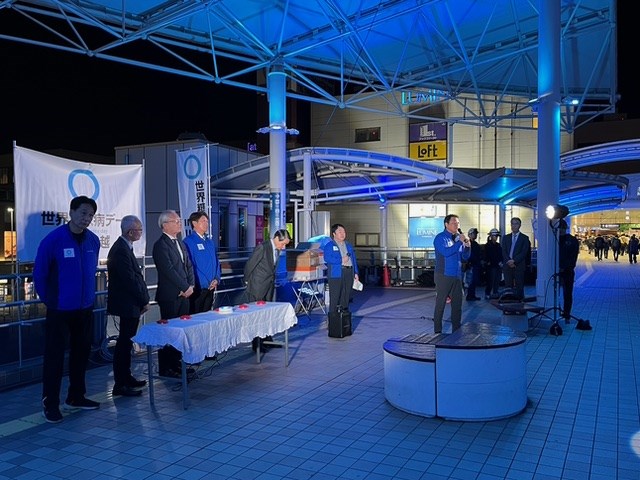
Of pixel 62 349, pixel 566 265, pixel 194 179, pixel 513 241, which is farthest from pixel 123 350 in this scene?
pixel 513 241

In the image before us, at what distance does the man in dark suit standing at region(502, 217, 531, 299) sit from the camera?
11.4m

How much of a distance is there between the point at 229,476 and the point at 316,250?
7751mm

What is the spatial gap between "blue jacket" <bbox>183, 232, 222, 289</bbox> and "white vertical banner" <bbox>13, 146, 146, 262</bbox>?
4.14 feet

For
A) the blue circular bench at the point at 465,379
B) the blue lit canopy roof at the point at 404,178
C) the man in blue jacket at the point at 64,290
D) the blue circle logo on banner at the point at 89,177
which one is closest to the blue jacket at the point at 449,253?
the blue circular bench at the point at 465,379

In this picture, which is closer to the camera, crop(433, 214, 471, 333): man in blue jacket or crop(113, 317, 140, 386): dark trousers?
crop(113, 317, 140, 386): dark trousers

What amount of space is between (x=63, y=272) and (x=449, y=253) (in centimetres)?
528

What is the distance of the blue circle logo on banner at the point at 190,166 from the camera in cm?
1064

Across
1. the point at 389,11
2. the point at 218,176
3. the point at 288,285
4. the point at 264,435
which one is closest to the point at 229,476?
the point at 264,435

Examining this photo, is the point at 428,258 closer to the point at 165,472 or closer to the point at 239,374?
Result: the point at 239,374

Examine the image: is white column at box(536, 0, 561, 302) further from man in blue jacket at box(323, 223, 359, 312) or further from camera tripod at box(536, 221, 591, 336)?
man in blue jacket at box(323, 223, 359, 312)

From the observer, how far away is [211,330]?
5359mm

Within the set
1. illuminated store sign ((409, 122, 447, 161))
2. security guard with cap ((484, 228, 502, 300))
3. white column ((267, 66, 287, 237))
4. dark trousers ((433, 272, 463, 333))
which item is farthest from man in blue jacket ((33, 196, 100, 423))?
illuminated store sign ((409, 122, 447, 161))

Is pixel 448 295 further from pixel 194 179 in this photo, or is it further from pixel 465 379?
pixel 194 179

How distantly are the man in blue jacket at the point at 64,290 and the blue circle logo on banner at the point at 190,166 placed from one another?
5580 millimetres
